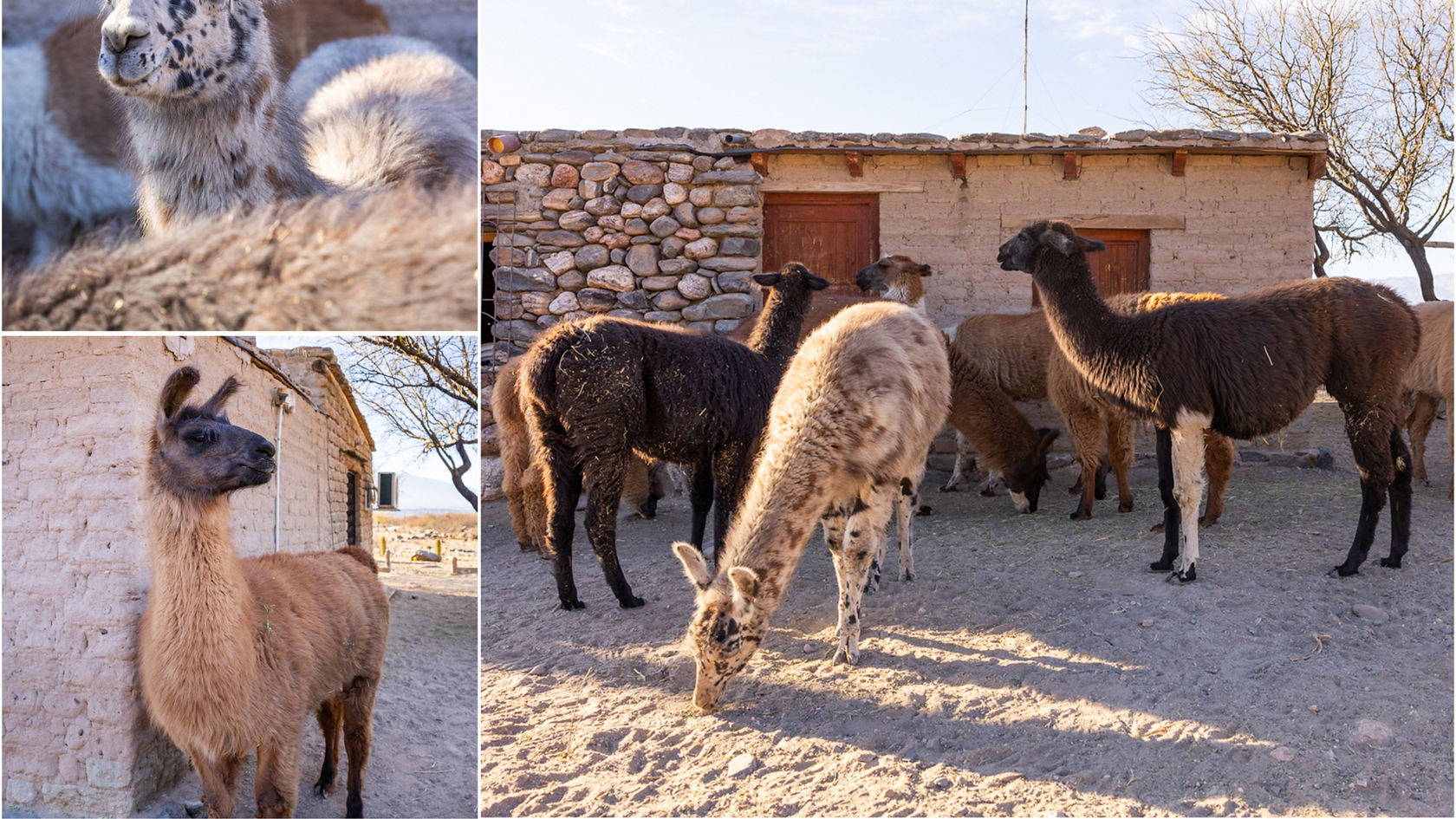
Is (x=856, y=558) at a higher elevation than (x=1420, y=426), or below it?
below

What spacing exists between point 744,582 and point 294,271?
2.64m

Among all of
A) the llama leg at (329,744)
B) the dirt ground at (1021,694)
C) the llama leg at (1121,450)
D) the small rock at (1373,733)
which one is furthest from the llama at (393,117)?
the llama leg at (1121,450)

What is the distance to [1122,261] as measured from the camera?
954 cm

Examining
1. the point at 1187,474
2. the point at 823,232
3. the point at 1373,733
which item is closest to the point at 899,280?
the point at 823,232

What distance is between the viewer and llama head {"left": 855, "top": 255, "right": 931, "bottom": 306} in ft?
29.1

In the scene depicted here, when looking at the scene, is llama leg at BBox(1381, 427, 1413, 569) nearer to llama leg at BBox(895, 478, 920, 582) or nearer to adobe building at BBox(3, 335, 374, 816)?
llama leg at BBox(895, 478, 920, 582)

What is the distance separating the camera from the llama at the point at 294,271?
54.2 inches

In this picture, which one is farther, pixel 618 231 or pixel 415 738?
pixel 618 231

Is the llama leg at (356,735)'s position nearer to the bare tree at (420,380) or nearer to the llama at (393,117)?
the bare tree at (420,380)

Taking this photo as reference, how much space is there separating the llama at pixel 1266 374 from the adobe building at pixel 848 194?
384cm

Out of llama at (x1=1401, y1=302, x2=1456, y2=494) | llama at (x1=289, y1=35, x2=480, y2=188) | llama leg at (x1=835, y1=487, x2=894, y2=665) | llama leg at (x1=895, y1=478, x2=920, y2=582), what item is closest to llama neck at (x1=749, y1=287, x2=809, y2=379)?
llama leg at (x1=895, y1=478, x2=920, y2=582)

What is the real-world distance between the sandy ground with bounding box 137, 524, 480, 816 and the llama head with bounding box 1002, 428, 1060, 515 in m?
4.88

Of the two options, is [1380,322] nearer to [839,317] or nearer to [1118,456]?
[1118,456]

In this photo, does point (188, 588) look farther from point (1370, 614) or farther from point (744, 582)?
point (1370, 614)
